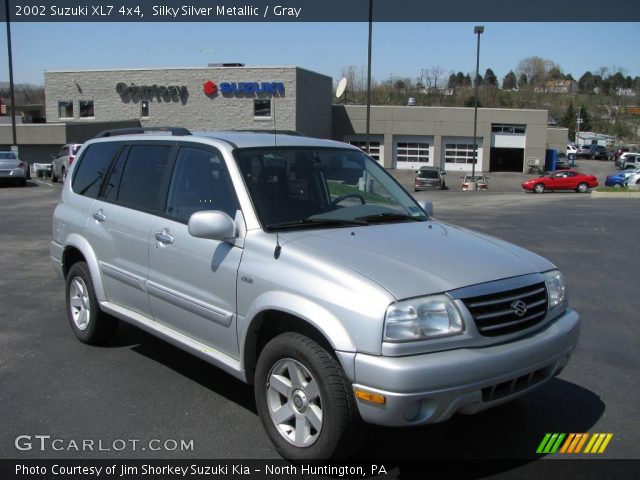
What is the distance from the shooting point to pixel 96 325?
5539 mm

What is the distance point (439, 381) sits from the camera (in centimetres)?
313

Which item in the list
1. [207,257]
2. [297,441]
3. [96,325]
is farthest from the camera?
[96,325]

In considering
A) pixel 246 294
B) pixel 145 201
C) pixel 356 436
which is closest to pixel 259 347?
pixel 246 294

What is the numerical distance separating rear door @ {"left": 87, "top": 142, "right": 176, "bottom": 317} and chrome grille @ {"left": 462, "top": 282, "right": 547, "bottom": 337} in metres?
2.56

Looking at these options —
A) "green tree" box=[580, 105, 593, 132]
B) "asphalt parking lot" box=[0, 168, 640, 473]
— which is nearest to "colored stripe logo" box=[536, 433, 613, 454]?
"asphalt parking lot" box=[0, 168, 640, 473]

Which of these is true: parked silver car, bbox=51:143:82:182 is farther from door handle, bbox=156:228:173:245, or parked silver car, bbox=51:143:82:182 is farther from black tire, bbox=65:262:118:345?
door handle, bbox=156:228:173:245

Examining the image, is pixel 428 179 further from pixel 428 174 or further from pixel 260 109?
pixel 260 109

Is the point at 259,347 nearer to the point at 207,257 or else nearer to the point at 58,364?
the point at 207,257

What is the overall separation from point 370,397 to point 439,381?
0.35 m

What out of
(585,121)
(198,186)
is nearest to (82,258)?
(198,186)

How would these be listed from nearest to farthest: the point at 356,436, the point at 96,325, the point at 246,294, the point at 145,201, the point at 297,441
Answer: the point at 356,436
the point at 297,441
the point at 246,294
the point at 145,201
the point at 96,325

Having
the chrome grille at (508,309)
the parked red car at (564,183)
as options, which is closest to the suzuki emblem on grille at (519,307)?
the chrome grille at (508,309)

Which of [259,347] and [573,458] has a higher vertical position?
[259,347]

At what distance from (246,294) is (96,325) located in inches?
91.4
